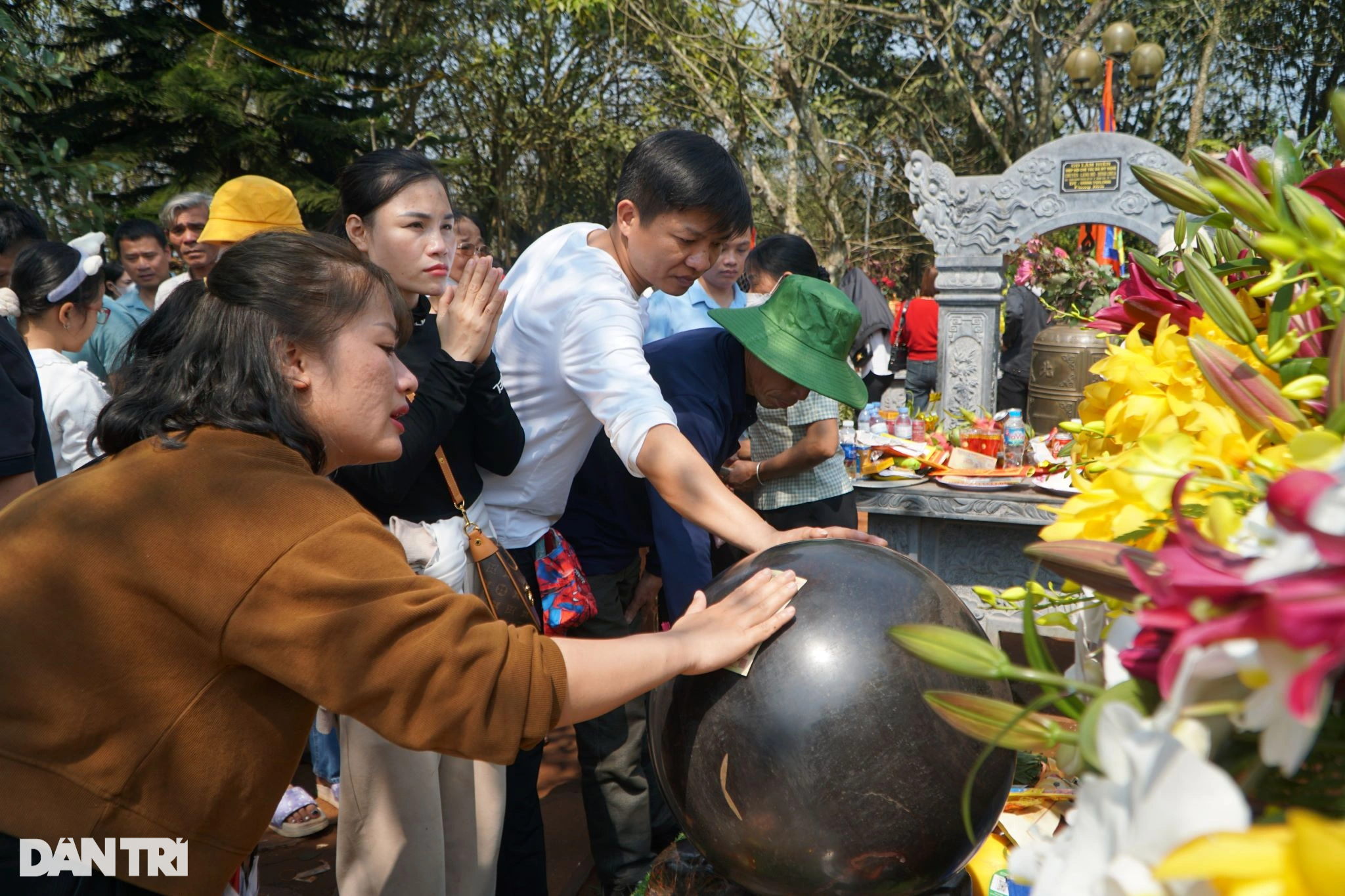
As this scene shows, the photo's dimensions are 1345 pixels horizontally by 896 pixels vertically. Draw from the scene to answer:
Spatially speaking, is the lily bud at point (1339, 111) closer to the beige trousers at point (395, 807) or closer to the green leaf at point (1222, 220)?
the green leaf at point (1222, 220)

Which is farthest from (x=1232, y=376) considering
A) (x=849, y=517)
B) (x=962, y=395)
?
(x=962, y=395)

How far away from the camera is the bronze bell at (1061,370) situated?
20.7 feet

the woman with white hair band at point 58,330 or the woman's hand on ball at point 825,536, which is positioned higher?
the woman with white hair band at point 58,330

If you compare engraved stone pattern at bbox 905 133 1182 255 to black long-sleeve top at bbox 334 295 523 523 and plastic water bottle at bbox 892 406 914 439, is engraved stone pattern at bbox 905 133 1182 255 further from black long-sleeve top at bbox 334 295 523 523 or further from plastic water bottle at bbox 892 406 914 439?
black long-sleeve top at bbox 334 295 523 523

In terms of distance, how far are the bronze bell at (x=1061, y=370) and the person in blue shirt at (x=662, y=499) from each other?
12.9ft

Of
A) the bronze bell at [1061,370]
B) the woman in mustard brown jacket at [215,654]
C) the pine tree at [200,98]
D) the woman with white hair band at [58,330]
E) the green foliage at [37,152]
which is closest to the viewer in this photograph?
the woman in mustard brown jacket at [215,654]

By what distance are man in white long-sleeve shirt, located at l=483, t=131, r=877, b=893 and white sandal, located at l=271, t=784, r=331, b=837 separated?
128cm

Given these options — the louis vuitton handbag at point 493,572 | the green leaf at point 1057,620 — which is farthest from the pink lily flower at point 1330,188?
the louis vuitton handbag at point 493,572

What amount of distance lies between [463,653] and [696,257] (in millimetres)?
1584

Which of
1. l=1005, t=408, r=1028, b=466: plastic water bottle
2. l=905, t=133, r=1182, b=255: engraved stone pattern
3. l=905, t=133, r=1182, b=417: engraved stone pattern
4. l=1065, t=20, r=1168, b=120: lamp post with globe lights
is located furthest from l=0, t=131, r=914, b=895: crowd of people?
l=1065, t=20, r=1168, b=120: lamp post with globe lights

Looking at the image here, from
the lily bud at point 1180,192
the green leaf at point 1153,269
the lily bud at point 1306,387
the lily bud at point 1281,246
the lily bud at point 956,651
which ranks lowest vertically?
the lily bud at point 956,651

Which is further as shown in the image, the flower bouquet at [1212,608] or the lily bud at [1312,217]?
the lily bud at [1312,217]

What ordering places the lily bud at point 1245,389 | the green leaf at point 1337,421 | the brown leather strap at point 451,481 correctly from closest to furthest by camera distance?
the green leaf at point 1337,421 < the lily bud at point 1245,389 < the brown leather strap at point 451,481

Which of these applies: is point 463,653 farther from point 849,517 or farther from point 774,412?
point 849,517
